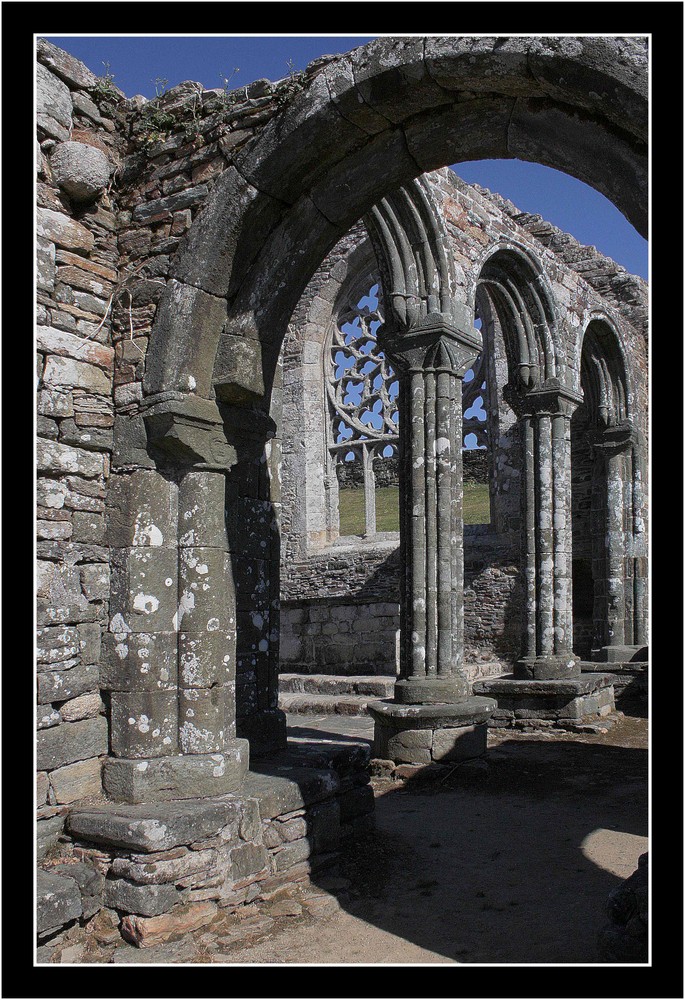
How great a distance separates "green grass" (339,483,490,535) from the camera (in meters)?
22.7

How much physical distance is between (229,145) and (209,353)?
112 centimetres

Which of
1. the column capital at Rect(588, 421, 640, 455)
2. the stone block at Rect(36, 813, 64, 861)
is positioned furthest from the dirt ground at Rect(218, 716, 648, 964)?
the column capital at Rect(588, 421, 640, 455)

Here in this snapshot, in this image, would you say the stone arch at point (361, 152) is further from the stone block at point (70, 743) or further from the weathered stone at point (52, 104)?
the stone block at point (70, 743)

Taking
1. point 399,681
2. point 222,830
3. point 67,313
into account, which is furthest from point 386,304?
point 222,830

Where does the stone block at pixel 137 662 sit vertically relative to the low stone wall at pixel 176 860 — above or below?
above

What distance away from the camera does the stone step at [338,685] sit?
11.5 m

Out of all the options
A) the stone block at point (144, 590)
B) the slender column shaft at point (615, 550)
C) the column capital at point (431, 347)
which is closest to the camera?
the stone block at point (144, 590)

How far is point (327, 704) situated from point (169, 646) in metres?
6.81

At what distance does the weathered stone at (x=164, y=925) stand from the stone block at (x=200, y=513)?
1.79 metres

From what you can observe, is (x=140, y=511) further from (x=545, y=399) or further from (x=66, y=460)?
(x=545, y=399)

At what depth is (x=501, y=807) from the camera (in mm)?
6590

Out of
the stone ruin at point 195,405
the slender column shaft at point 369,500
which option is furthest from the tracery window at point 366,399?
the stone ruin at point 195,405

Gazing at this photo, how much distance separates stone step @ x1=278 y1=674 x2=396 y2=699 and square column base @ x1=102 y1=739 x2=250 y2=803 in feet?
22.7

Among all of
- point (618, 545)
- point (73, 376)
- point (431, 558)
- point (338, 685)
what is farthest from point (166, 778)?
point (618, 545)
